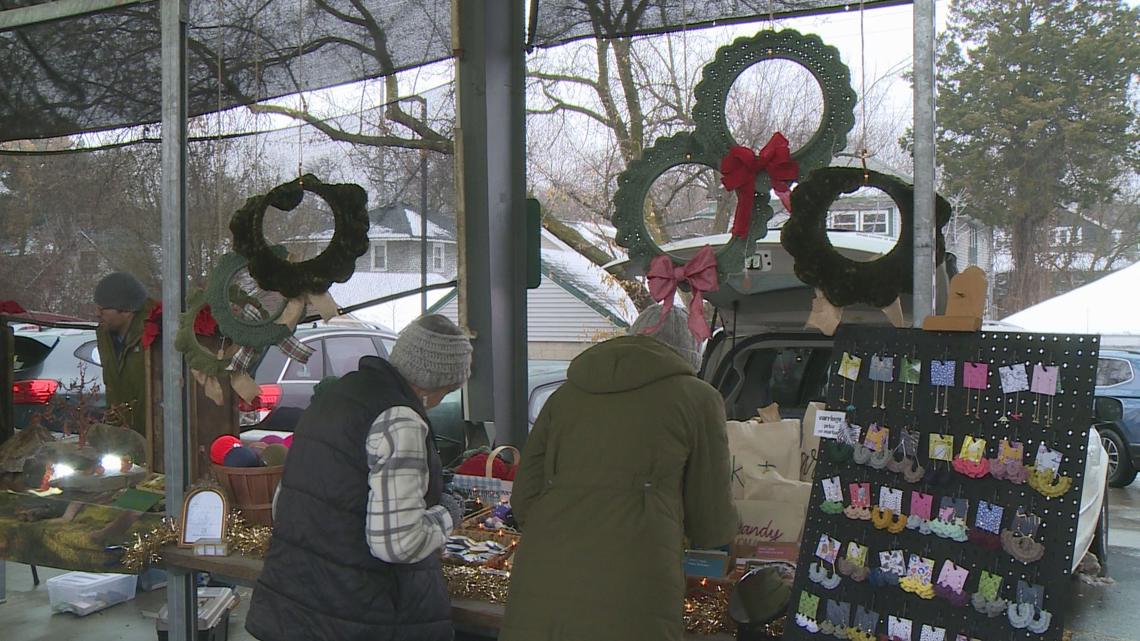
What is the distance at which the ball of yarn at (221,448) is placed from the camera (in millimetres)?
2979

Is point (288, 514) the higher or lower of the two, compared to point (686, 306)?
lower

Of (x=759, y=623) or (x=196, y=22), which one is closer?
(x=759, y=623)

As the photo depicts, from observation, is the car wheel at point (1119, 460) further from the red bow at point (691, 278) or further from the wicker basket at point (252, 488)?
the wicker basket at point (252, 488)

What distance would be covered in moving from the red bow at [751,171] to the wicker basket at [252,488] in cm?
156

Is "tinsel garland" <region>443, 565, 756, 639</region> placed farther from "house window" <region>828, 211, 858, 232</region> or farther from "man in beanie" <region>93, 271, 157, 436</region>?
"man in beanie" <region>93, 271, 157, 436</region>

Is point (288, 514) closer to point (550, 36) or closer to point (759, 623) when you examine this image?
point (759, 623)

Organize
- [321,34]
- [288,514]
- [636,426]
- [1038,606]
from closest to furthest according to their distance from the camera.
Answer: [1038,606], [636,426], [288,514], [321,34]

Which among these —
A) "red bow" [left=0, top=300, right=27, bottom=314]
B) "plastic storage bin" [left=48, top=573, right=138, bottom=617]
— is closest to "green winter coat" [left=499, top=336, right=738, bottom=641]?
"red bow" [left=0, top=300, right=27, bottom=314]

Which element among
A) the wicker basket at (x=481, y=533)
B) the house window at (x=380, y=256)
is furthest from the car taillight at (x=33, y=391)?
the wicker basket at (x=481, y=533)

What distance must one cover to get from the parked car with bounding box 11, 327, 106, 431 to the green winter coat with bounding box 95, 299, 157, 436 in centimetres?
37

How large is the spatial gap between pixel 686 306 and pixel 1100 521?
3.32 meters

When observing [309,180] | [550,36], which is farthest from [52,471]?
[550,36]

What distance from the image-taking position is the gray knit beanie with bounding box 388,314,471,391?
80.5 inches

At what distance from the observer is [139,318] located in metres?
3.73
